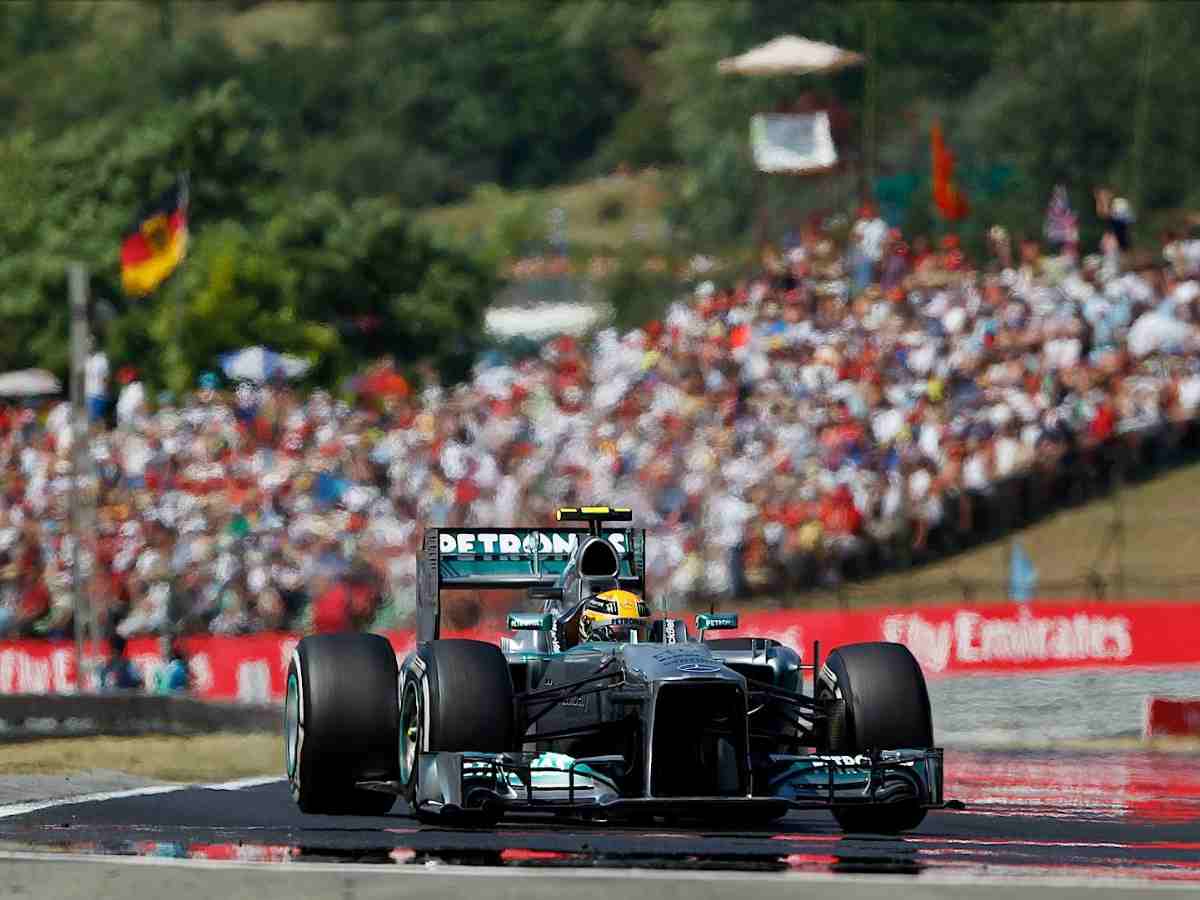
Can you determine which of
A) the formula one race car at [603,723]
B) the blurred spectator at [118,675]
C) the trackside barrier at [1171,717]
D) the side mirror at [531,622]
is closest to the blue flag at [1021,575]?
the trackside barrier at [1171,717]

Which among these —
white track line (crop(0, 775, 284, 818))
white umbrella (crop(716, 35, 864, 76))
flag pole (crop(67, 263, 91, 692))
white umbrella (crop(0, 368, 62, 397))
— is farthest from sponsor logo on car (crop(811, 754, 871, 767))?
white umbrella (crop(0, 368, 62, 397))

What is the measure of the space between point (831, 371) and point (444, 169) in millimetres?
85395

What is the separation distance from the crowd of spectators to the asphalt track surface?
12.1 m

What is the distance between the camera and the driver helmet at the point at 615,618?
12.9 metres

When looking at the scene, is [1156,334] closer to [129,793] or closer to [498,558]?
[498,558]

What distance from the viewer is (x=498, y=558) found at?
47.3ft

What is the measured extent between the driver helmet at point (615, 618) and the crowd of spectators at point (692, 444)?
1400 centimetres

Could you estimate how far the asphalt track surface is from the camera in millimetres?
9438

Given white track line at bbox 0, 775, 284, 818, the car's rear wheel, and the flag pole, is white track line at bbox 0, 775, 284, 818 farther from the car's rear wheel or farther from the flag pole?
the flag pole

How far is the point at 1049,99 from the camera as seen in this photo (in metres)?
62.2

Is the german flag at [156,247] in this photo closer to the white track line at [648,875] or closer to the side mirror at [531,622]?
the side mirror at [531,622]

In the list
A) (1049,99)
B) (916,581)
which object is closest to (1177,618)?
(916,581)

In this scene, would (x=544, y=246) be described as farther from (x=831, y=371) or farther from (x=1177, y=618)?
(x=1177, y=618)

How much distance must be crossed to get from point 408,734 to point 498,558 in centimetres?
181
